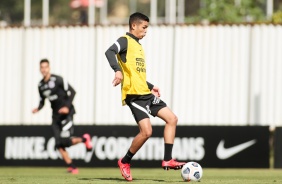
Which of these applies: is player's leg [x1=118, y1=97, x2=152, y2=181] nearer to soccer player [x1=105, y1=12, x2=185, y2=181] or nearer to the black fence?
soccer player [x1=105, y1=12, x2=185, y2=181]

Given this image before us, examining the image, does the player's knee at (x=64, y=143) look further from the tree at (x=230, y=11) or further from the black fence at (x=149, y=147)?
the tree at (x=230, y=11)

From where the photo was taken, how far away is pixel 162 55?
79.0 ft

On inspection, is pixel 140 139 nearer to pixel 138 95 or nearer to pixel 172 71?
pixel 138 95

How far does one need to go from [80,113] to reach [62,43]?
2089 millimetres

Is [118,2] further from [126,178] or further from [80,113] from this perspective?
[126,178]

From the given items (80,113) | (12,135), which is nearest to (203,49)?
(80,113)

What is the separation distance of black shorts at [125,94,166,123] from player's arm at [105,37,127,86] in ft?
1.96

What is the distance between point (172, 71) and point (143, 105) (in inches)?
446

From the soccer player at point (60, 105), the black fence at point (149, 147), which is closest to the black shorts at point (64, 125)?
the soccer player at point (60, 105)

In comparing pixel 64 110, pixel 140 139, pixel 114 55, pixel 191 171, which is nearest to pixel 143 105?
pixel 140 139

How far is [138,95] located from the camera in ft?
41.8

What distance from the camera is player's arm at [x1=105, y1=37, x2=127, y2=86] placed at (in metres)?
11.9

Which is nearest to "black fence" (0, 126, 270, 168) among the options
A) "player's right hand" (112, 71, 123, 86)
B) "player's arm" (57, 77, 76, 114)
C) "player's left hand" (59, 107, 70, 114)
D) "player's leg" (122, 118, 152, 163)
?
"player's arm" (57, 77, 76, 114)

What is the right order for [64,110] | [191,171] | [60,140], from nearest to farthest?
[191,171] → [64,110] → [60,140]
